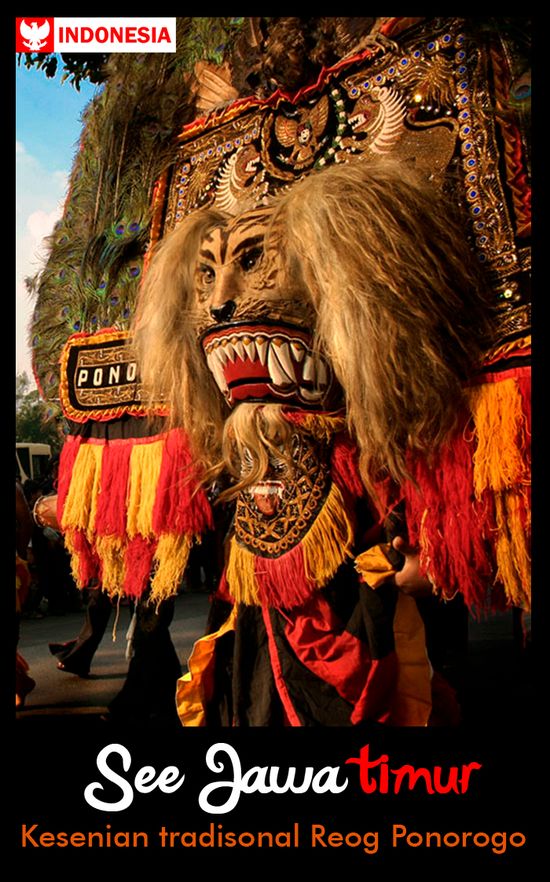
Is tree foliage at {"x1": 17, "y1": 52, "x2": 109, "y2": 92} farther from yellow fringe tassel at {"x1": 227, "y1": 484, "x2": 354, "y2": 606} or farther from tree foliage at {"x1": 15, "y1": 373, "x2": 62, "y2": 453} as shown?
yellow fringe tassel at {"x1": 227, "y1": 484, "x2": 354, "y2": 606}

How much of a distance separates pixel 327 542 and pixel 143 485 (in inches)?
19.0

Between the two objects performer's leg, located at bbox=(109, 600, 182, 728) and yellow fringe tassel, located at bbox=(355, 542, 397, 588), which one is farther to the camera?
performer's leg, located at bbox=(109, 600, 182, 728)

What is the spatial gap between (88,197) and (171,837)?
4.78 ft

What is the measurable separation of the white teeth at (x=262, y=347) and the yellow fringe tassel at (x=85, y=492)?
0.59m

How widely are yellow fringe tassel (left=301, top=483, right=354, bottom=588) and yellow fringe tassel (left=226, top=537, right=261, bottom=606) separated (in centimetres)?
14

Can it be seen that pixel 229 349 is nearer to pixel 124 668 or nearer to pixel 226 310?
pixel 226 310

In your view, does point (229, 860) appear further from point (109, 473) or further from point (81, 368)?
point (81, 368)

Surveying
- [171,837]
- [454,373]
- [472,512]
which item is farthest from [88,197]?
[171,837]

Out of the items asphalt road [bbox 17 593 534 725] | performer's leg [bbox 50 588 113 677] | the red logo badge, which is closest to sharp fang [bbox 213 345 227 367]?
the red logo badge

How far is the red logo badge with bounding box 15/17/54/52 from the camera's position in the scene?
5.02 feet

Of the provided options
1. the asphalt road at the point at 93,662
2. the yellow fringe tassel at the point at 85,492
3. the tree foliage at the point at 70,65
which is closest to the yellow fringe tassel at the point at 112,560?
the yellow fringe tassel at the point at 85,492

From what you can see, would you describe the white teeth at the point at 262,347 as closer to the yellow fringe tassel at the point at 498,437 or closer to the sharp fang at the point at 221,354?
the sharp fang at the point at 221,354

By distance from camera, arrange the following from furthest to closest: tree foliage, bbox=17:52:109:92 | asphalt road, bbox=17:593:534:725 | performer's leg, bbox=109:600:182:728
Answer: asphalt road, bbox=17:593:534:725 → performer's leg, bbox=109:600:182:728 → tree foliage, bbox=17:52:109:92

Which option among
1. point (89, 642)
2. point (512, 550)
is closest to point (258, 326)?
point (512, 550)
